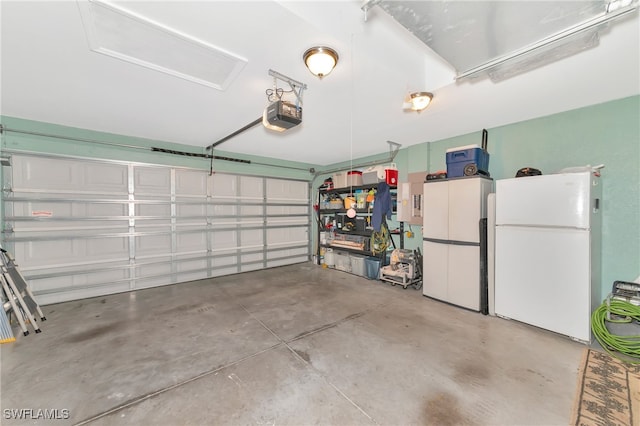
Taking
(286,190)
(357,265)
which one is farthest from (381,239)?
(286,190)

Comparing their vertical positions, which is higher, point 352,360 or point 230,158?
point 230,158

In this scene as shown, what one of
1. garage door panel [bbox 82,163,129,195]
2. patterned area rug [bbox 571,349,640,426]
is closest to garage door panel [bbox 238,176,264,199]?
garage door panel [bbox 82,163,129,195]

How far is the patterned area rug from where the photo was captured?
1609 millimetres

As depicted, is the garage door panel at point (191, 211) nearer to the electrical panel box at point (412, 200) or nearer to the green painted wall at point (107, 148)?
the green painted wall at point (107, 148)

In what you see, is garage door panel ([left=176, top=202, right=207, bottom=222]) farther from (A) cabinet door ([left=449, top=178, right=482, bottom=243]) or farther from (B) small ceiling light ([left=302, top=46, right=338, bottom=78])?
(A) cabinet door ([left=449, top=178, right=482, bottom=243])

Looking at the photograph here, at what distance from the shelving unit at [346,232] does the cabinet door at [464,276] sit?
1581 mm

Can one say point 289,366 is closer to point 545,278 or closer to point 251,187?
point 545,278

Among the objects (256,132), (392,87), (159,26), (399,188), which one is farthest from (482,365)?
(256,132)

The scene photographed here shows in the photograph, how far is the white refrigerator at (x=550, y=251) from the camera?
2.57m

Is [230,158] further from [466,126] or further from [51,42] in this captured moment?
[466,126]

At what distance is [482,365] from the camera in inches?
86.0

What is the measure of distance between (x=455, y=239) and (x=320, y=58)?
3129 mm

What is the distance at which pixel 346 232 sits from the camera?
5.94 meters

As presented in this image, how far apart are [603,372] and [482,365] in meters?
0.99
